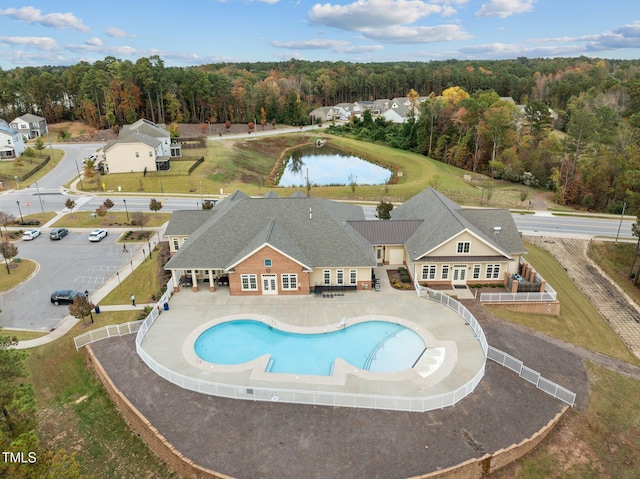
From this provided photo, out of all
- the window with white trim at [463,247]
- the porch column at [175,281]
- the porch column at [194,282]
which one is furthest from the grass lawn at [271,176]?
the porch column at [175,281]

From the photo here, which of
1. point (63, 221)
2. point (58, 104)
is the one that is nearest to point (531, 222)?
point (63, 221)

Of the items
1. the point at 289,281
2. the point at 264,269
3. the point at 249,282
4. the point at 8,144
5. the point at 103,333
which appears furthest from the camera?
the point at 8,144

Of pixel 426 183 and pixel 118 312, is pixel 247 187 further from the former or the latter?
pixel 118 312

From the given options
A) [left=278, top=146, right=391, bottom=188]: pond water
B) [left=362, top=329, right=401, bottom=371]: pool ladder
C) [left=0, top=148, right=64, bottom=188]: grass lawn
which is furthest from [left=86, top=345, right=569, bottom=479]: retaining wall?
[left=0, top=148, right=64, bottom=188]: grass lawn

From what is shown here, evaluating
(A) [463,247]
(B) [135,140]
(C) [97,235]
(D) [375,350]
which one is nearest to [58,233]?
(C) [97,235]

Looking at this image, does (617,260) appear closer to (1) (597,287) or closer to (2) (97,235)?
(1) (597,287)

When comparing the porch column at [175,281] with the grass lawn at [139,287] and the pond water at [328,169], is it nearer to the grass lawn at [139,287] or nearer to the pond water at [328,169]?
the grass lawn at [139,287]

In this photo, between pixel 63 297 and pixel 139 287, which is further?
pixel 139 287
